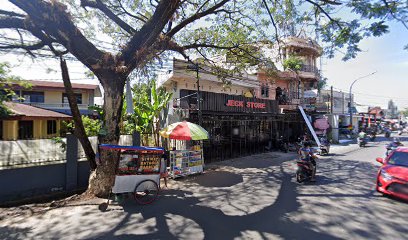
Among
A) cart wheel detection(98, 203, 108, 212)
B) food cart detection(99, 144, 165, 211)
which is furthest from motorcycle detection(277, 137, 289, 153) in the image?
cart wheel detection(98, 203, 108, 212)

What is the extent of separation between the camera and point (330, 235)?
421 centimetres

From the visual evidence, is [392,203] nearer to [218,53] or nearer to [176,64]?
[218,53]

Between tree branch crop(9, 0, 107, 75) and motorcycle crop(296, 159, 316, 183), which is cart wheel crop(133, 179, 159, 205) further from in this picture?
motorcycle crop(296, 159, 316, 183)

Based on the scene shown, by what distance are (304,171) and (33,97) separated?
2581cm

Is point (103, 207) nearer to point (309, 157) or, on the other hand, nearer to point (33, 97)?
point (309, 157)

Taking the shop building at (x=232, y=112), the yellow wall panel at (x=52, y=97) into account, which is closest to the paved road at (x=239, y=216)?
the shop building at (x=232, y=112)

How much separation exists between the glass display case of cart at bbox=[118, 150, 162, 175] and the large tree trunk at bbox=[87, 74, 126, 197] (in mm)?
697

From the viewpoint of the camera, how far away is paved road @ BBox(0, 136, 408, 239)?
14.4 feet

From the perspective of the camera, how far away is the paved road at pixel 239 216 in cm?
439

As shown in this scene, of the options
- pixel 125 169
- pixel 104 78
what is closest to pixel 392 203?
pixel 125 169

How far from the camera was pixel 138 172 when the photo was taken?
6.22m

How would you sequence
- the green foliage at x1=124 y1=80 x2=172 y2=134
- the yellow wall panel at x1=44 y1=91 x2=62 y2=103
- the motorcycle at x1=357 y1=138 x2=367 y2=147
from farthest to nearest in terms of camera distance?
1. the yellow wall panel at x1=44 y1=91 x2=62 y2=103
2. the motorcycle at x1=357 y1=138 x2=367 y2=147
3. the green foliage at x1=124 y1=80 x2=172 y2=134

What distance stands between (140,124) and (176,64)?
5.12 meters

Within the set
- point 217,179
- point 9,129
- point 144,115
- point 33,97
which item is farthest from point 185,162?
point 33,97
